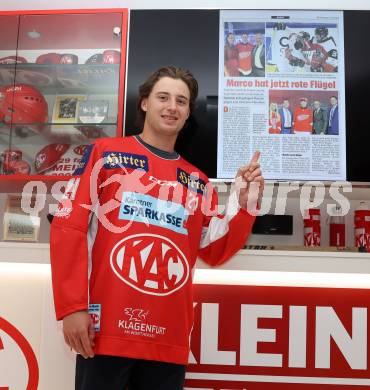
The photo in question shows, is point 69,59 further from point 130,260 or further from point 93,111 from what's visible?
point 130,260

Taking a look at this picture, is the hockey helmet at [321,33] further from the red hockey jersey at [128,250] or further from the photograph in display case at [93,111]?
the red hockey jersey at [128,250]

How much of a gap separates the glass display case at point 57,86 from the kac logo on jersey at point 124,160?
2.92 feet

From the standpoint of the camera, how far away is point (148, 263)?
1.78m

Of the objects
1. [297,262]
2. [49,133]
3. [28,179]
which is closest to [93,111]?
[49,133]

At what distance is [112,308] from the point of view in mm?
1726

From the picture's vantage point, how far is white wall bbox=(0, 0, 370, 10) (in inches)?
122

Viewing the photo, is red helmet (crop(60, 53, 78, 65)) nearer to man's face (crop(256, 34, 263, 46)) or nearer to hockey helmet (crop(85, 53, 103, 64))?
hockey helmet (crop(85, 53, 103, 64))

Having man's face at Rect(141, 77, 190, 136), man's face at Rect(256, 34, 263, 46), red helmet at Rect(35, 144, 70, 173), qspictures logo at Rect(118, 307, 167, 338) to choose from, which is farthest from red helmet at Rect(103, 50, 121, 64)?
qspictures logo at Rect(118, 307, 167, 338)

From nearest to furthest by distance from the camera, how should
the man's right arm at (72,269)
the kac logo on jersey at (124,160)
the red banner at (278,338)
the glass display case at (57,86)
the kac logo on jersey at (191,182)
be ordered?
1. the man's right arm at (72,269)
2. the kac logo on jersey at (124,160)
3. the kac logo on jersey at (191,182)
4. the red banner at (278,338)
5. the glass display case at (57,86)

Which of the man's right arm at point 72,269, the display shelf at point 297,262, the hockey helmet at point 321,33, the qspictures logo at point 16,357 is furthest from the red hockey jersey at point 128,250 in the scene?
the hockey helmet at point 321,33

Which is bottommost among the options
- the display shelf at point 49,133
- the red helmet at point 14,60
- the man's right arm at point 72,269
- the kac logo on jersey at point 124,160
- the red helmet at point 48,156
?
the man's right arm at point 72,269

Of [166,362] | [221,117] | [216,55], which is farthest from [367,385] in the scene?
[216,55]

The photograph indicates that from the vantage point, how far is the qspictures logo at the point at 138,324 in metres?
1.72

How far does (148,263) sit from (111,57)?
1.50 meters
